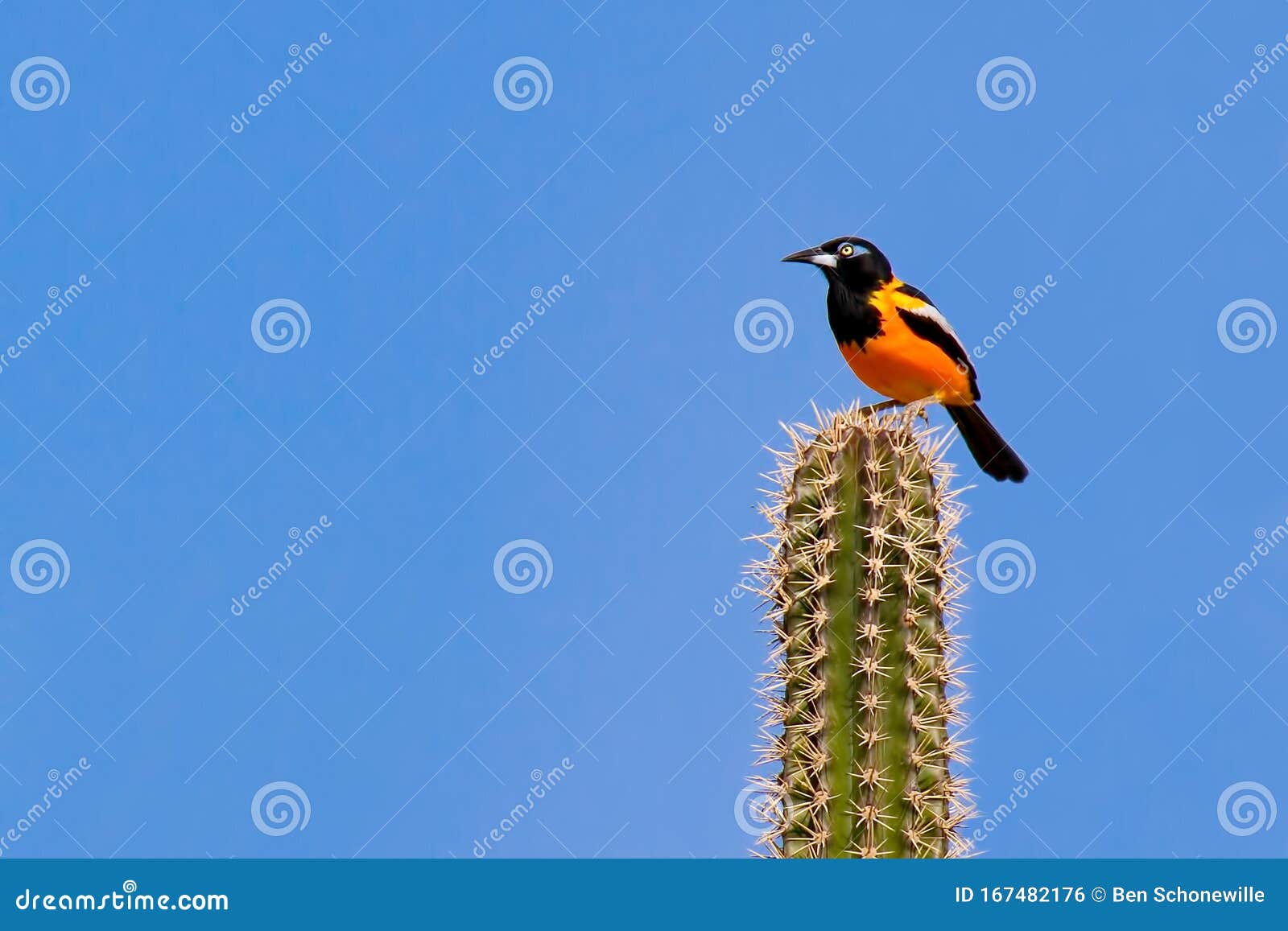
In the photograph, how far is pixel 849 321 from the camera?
26.5 ft

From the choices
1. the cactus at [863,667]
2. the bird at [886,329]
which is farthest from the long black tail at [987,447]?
the cactus at [863,667]

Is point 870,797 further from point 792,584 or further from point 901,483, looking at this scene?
point 901,483

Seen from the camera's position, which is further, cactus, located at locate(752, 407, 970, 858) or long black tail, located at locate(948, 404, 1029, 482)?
long black tail, located at locate(948, 404, 1029, 482)

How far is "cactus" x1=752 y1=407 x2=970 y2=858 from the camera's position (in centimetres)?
573

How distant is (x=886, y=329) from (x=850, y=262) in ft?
1.53

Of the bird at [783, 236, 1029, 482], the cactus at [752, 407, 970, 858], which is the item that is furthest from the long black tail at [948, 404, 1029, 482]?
the cactus at [752, 407, 970, 858]

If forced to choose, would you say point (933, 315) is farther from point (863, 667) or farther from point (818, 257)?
point (863, 667)

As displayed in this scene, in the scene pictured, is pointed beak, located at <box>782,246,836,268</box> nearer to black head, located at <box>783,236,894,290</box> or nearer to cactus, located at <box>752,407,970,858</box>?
black head, located at <box>783,236,894,290</box>

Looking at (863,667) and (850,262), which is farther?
(850,262)

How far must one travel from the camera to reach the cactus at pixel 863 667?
18.8 feet

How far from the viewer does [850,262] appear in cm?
812

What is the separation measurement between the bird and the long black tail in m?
0.28

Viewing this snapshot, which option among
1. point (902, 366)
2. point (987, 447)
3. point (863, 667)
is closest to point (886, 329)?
point (902, 366)
